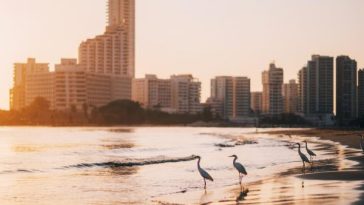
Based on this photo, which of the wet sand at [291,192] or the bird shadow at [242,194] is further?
the bird shadow at [242,194]

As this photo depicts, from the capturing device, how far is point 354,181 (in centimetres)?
2192

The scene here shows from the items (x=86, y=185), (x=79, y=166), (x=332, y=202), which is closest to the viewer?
(x=332, y=202)

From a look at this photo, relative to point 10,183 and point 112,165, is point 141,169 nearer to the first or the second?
point 112,165

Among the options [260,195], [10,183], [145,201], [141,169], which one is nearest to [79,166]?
[141,169]

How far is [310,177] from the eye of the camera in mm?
25062

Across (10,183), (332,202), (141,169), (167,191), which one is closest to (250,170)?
(141,169)

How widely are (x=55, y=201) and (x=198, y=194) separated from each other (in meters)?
5.38

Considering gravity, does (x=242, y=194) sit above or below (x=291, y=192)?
below

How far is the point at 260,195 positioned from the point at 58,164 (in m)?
24.9

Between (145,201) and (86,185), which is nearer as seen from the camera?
(145,201)

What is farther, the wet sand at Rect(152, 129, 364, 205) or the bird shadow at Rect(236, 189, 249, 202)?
the bird shadow at Rect(236, 189, 249, 202)

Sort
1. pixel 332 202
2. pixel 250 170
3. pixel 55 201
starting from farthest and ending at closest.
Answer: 1. pixel 250 170
2. pixel 55 201
3. pixel 332 202

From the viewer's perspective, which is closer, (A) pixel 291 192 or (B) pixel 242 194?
(A) pixel 291 192

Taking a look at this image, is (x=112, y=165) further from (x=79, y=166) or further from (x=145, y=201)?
(x=145, y=201)
